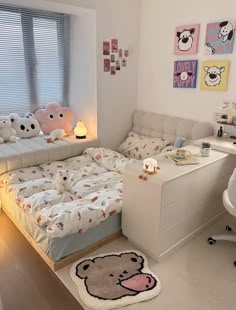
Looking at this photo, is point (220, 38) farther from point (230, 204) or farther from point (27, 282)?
point (27, 282)

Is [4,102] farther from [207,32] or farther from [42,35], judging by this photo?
[207,32]

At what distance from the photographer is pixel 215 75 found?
2.76 metres

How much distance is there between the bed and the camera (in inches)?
76.4

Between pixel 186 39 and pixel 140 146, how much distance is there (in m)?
1.33

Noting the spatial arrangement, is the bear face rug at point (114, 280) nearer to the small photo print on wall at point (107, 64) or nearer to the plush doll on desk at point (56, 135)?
the plush doll on desk at point (56, 135)

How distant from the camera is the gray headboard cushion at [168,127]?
9.55 ft

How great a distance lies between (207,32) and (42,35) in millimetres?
1965

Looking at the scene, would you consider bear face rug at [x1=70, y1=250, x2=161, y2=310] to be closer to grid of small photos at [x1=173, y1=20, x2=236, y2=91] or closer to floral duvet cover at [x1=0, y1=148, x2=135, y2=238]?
floral duvet cover at [x1=0, y1=148, x2=135, y2=238]

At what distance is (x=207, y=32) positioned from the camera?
273 centimetres

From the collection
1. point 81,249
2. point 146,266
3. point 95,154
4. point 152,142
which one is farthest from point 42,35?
point 146,266

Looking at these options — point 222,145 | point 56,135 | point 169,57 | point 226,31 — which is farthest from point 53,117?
point 226,31

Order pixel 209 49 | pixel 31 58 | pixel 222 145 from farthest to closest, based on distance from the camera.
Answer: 1. pixel 31 58
2. pixel 209 49
3. pixel 222 145

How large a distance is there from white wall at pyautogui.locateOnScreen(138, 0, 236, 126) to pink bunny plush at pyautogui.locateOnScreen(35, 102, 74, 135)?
3.43 ft

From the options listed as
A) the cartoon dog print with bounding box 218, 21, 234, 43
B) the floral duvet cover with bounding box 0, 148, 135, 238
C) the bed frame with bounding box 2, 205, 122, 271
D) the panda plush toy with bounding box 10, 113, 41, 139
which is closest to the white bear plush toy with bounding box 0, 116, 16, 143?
the panda plush toy with bounding box 10, 113, 41, 139
